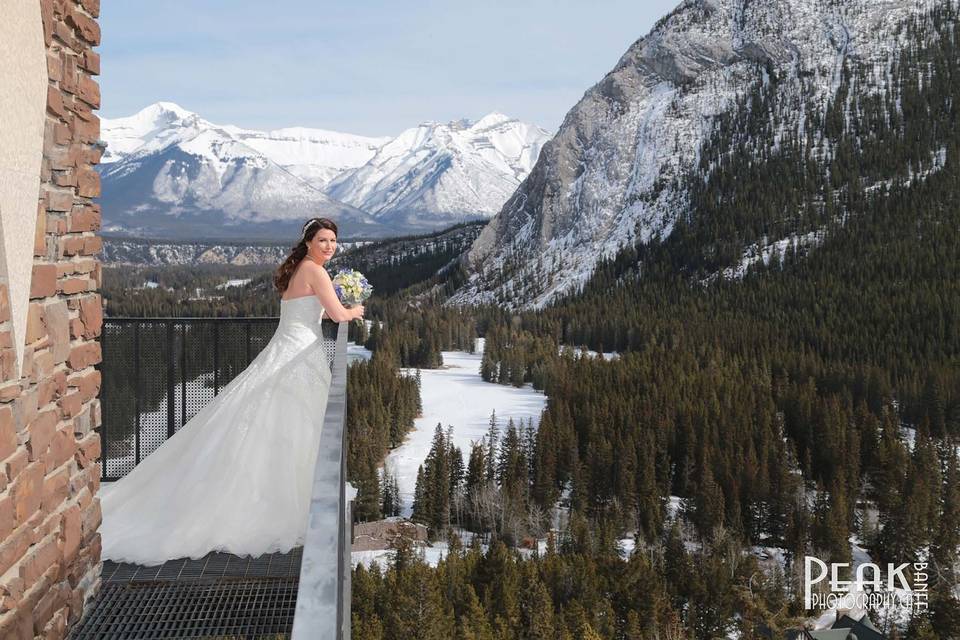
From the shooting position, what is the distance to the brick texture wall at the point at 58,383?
181 inches

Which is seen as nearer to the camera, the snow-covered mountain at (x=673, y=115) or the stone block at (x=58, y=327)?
the stone block at (x=58, y=327)

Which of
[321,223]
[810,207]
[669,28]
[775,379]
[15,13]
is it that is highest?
[669,28]

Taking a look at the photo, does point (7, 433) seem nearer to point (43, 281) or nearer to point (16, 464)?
point (16, 464)

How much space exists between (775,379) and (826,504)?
23.6 metres

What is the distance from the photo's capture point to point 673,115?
479 feet

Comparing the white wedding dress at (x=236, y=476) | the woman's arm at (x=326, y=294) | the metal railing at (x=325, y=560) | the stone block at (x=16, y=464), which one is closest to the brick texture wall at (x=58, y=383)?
the stone block at (x=16, y=464)

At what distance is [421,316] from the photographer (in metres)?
144

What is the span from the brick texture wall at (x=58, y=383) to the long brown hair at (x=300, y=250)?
2.46m

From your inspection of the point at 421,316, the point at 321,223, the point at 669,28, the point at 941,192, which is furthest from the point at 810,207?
the point at 321,223

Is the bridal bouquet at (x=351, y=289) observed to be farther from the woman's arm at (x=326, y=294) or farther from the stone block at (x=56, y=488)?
the stone block at (x=56, y=488)

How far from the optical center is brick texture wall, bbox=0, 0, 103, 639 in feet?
15.1

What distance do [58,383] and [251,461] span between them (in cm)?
253

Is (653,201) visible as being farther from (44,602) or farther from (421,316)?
(44,602)

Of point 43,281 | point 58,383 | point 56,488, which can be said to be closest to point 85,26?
point 43,281
